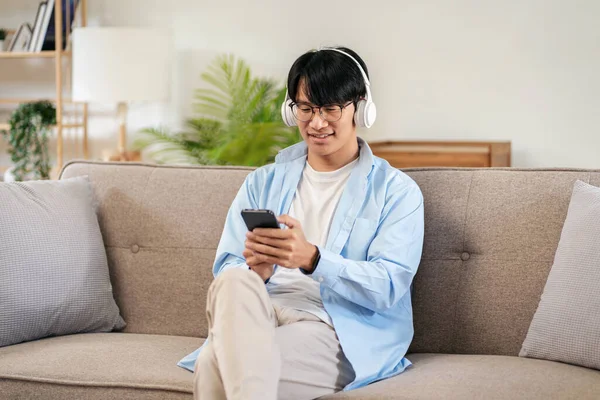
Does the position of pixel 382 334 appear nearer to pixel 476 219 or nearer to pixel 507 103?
pixel 476 219

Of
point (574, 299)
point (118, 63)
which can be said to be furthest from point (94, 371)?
point (118, 63)

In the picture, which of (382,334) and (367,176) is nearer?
(382,334)

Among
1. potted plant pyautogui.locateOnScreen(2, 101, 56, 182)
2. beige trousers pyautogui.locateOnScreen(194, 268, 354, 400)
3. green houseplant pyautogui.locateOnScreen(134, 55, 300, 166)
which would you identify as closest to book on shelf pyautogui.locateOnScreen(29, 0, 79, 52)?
→ potted plant pyautogui.locateOnScreen(2, 101, 56, 182)

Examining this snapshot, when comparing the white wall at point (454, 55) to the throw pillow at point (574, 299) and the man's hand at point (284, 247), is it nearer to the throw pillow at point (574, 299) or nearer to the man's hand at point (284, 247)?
the throw pillow at point (574, 299)

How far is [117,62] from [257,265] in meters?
2.58

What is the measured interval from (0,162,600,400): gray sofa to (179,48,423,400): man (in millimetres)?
105

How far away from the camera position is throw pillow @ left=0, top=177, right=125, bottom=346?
2.22m

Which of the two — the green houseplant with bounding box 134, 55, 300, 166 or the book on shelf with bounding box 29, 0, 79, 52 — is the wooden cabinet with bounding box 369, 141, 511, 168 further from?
the book on shelf with bounding box 29, 0, 79, 52

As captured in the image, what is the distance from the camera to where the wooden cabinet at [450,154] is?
176 inches

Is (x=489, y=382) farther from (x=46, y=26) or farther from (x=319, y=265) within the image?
(x=46, y=26)

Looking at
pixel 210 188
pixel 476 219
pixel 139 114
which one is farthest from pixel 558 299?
pixel 139 114

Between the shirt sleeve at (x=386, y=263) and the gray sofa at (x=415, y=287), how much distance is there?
0.61 ft

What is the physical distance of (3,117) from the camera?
5125 mm

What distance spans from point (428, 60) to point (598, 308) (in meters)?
2.87
